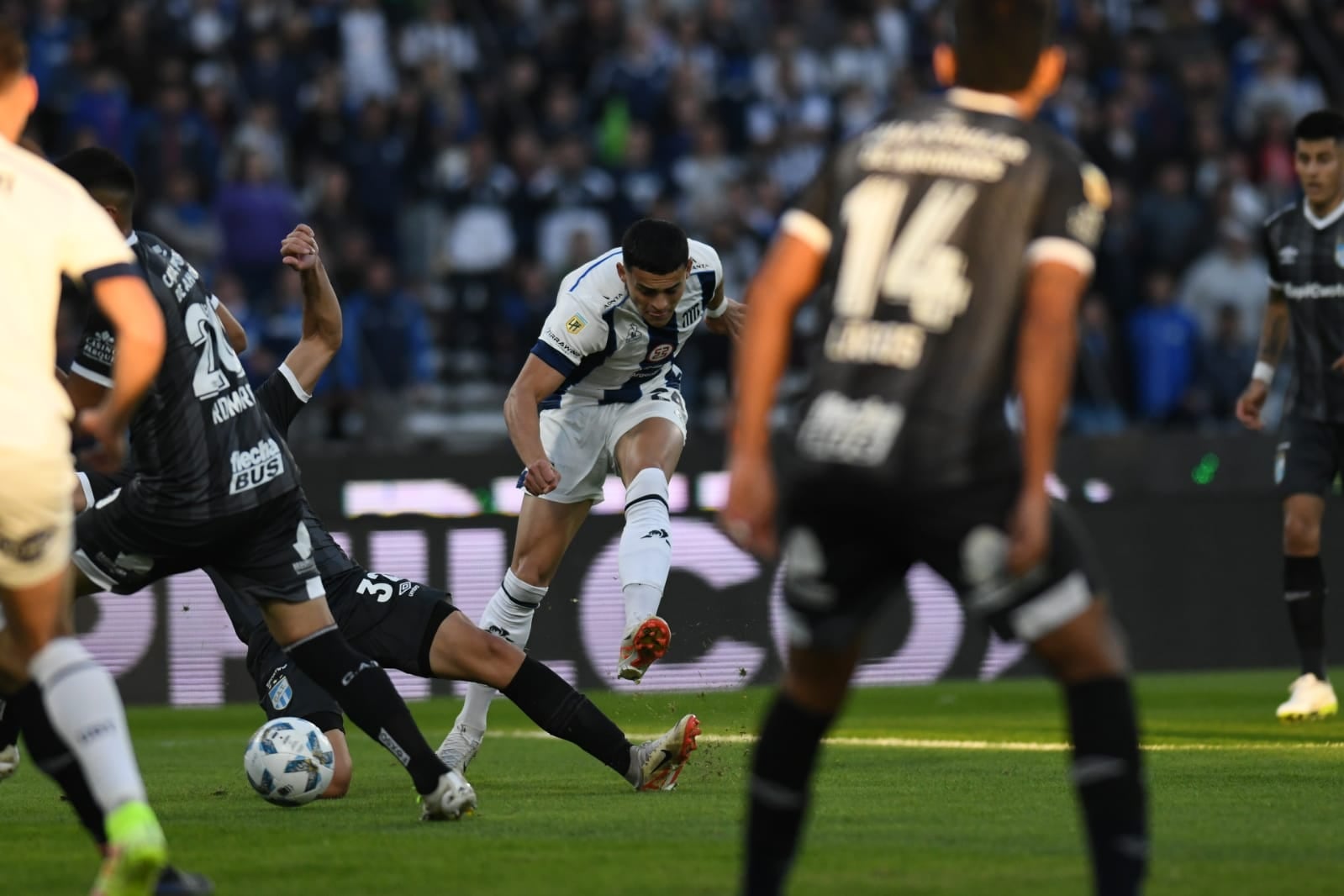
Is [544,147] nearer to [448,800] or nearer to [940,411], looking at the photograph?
[448,800]

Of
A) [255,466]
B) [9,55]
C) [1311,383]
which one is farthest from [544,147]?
[9,55]

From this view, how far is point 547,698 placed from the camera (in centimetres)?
748

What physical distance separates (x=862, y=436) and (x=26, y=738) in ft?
7.98

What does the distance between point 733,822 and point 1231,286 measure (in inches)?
503

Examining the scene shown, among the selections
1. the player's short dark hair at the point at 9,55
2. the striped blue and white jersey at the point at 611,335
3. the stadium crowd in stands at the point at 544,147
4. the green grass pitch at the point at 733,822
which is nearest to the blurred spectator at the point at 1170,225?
the stadium crowd in stands at the point at 544,147

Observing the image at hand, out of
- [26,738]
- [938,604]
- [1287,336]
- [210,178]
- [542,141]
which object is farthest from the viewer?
[542,141]

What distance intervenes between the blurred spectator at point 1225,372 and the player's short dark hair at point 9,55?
537 inches

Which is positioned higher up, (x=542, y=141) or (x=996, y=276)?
(x=996, y=276)

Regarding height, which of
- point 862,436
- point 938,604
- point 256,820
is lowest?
point 938,604

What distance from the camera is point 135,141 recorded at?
17.5m

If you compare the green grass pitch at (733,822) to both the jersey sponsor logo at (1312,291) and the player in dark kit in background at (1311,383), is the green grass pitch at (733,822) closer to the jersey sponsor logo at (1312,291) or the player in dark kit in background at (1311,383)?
the player in dark kit in background at (1311,383)

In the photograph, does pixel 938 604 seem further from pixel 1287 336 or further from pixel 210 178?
pixel 210 178

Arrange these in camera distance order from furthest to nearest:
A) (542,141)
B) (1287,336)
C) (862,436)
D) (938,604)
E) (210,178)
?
(542,141), (210,178), (938,604), (1287,336), (862,436)

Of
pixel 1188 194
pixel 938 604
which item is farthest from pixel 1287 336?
pixel 1188 194
